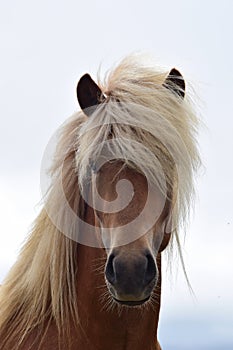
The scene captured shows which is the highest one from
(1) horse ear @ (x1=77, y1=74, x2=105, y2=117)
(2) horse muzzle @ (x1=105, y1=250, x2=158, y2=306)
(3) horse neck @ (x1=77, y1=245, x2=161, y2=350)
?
(1) horse ear @ (x1=77, y1=74, x2=105, y2=117)

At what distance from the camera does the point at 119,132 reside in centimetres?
429

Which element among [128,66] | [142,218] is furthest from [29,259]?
[128,66]

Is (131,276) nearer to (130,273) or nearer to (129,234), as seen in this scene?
(130,273)

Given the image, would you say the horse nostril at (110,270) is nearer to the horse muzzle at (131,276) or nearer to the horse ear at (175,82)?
the horse muzzle at (131,276)

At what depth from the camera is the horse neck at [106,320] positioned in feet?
14.0

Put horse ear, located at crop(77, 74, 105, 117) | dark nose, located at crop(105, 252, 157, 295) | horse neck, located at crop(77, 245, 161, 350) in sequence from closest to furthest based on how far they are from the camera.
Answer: dark nose, located at crop(105, 252, 157, 295) → horse neck, located at crop(77, 245, 161, 350) → horse ear, located at crop(77, 74, 105, 117)

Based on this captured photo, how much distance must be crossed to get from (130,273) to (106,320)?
65cm

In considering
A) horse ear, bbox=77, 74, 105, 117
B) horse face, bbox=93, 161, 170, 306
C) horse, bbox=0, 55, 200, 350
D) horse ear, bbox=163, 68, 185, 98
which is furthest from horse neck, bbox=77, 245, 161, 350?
horse ear, bbox=163, 68, 185, 98

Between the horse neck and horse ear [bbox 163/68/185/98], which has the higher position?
horse ear [bbox 163/68/185/98]

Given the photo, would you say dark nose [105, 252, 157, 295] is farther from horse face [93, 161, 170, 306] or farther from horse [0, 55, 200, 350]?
horse [0, 55, 200, 350]

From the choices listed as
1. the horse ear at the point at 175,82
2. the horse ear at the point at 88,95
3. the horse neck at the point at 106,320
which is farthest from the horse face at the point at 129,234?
the horse ear at the point at 175,82

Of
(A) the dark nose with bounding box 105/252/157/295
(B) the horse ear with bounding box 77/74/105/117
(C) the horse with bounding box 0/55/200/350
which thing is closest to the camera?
(A) the dark nose with bounding box 105/252/157/295

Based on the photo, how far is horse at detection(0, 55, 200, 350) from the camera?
13.5 ft

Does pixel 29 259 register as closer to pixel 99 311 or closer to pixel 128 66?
pixel 99 311
